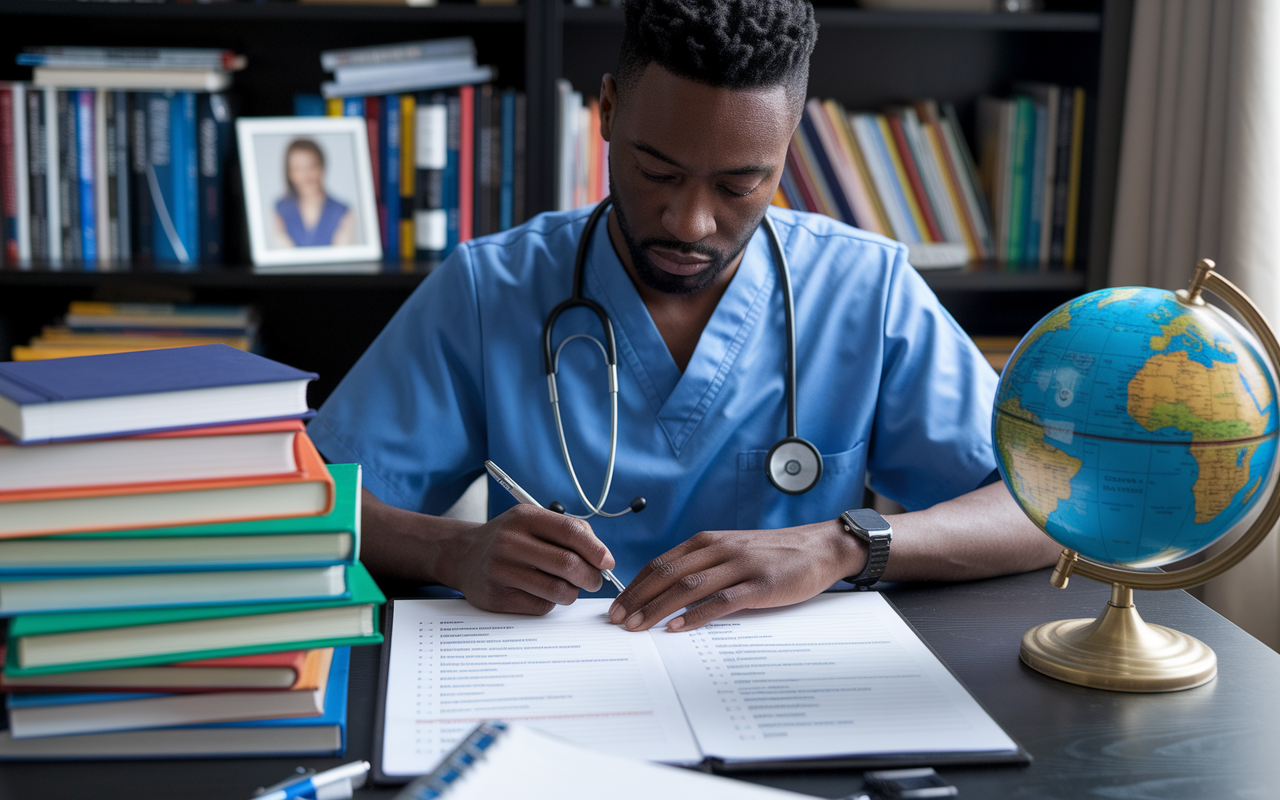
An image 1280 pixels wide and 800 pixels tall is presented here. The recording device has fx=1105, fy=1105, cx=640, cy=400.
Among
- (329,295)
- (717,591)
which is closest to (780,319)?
(717,591)

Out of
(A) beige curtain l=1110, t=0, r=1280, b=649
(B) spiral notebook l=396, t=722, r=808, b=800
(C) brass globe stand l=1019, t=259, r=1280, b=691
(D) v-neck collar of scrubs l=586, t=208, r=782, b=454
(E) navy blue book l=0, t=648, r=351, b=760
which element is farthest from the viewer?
(A) beige curtain l=1110, t=0, r=1280, b=649

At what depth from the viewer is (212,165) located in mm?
1982

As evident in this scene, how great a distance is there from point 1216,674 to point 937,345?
1.75 ft

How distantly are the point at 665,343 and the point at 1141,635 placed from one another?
1.99 feet

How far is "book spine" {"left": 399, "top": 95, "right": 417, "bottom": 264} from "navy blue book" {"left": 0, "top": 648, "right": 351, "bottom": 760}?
55.9 inches

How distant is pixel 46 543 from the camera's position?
2.21 feet

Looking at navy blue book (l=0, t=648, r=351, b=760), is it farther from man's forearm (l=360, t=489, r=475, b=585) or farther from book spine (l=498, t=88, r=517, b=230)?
book spine (l=498, t=88, r=517, b=230)

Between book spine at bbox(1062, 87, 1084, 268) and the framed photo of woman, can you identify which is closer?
the framed photo of woman

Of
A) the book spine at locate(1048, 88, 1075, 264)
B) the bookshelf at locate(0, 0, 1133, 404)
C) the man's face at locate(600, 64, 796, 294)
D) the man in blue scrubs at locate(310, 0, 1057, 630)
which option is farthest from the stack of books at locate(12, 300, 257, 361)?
the book spine at locate(1048, 88, 1075, 264)

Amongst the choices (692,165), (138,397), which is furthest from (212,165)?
(138,397)

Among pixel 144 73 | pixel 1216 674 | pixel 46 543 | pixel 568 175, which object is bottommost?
pixel 1216 674

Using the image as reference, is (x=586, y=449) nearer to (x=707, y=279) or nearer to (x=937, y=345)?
(x=707, y=279)

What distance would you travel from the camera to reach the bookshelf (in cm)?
192

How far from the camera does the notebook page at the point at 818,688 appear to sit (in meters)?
0.73
